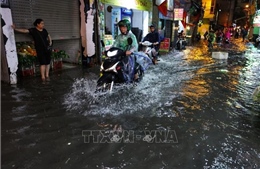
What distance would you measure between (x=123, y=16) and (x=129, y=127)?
1036 cm

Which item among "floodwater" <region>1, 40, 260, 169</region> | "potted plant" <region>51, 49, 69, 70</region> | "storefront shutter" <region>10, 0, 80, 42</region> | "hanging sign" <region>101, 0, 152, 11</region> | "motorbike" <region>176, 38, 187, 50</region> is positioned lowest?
"floodwater" <region>1, 40, 260, 169</region>

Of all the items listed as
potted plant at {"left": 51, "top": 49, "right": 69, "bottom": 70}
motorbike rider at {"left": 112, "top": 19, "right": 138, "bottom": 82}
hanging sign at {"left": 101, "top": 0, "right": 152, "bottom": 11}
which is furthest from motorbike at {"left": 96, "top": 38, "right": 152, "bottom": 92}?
hanging sign at {"left": 101, "top": 0, "right": 152, "bottom": 11}

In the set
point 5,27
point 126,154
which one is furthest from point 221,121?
point 5,27

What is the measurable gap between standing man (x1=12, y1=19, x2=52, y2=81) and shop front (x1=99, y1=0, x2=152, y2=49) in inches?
123

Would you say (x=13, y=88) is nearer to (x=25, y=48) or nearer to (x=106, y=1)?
(x=25, y=48)

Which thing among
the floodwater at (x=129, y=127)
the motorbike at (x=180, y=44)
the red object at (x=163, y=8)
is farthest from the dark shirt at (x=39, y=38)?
the motorbike at (x=180, y=44)

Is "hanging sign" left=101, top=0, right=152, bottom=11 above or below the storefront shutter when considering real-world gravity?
above

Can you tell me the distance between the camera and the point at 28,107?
14.3 feet

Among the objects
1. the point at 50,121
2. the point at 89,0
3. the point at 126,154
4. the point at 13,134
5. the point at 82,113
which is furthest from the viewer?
the point at 89,0

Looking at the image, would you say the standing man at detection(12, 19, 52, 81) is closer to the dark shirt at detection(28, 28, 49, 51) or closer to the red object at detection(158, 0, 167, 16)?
the dark shirt at detection(28, 28, 49, 51)

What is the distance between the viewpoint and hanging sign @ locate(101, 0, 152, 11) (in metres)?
9.79

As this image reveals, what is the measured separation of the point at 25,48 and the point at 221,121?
6390 mm

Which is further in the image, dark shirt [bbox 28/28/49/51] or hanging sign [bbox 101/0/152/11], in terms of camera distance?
hanging sign [bbox 101/0/152/11]

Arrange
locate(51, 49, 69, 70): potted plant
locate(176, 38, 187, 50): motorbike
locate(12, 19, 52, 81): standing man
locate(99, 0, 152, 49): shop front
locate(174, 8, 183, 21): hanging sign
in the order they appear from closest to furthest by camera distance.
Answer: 1. locate(12, 19, 52, 81): standing man
2. locate(51, 49, 69, 70): potted plant
3. locate(99, 0, 152, 49): shop front
4. locate(176, 38, 187, 50): motorbike
5. locate(174, 8, 183, 21): hanging sign
